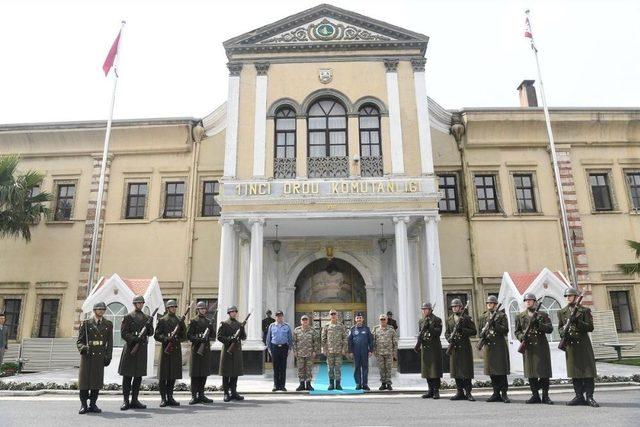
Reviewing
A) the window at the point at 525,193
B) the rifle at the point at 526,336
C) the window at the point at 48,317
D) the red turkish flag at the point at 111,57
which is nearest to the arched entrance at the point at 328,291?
the window at the point at 525,193

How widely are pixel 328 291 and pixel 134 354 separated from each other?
9689 millimetres

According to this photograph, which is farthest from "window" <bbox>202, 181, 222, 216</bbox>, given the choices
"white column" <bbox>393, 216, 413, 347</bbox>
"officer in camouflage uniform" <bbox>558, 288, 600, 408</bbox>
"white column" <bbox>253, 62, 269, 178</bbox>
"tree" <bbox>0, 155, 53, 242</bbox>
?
"officer in camouflage uniform" <bbox>558, 288, 600, 408</bbox>

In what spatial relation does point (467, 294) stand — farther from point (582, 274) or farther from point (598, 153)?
point (598, 153)

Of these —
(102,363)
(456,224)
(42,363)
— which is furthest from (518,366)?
(42,363)

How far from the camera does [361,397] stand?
9828 millimetres

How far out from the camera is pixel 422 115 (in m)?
15.6

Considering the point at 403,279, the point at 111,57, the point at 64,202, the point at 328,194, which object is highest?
the point at 111,57

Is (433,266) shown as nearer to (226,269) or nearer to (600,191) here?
(226,269)

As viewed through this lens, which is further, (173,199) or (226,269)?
(173,199)

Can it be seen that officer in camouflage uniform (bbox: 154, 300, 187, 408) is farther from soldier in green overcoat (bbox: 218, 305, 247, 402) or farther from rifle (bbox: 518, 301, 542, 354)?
rifle (bbox: 518, 301, 542, 354)

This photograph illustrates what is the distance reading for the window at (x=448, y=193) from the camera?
61.4 ft

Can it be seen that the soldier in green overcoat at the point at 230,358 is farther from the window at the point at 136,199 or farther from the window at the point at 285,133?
the window at the point at 136,199

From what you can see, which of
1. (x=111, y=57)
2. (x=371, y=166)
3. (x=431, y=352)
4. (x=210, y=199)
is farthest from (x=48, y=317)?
(x=431, y=352)

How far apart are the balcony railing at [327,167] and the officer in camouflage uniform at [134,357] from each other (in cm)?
763
